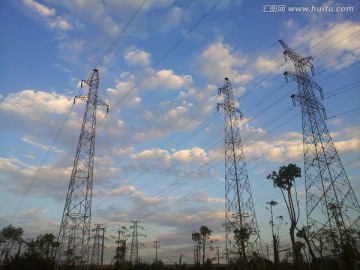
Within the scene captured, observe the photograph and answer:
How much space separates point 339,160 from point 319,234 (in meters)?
9.16

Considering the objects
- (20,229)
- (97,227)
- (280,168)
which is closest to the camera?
(280,168)

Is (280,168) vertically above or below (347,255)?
above

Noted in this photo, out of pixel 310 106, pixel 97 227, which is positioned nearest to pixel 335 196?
pixel 310 106

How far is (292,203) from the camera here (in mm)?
21266

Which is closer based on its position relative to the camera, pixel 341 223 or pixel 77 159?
pixel 341 223

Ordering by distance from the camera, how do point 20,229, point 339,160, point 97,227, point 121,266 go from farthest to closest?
point 20,229 → point 97,227 → point 121,266 → point 339,160

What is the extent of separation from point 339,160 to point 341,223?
21.2 feet

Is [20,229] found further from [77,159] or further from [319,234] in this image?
[319,234]

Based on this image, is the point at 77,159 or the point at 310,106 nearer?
the point at 77,159

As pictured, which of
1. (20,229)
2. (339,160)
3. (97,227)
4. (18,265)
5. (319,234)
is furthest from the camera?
(20,229)

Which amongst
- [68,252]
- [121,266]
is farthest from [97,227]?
[68,252]

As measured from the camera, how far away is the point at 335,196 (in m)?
33.1

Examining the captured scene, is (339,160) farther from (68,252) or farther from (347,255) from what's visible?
(68,252)

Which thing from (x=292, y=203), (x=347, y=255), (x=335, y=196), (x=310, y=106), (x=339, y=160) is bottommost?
(x=347, y=255)
